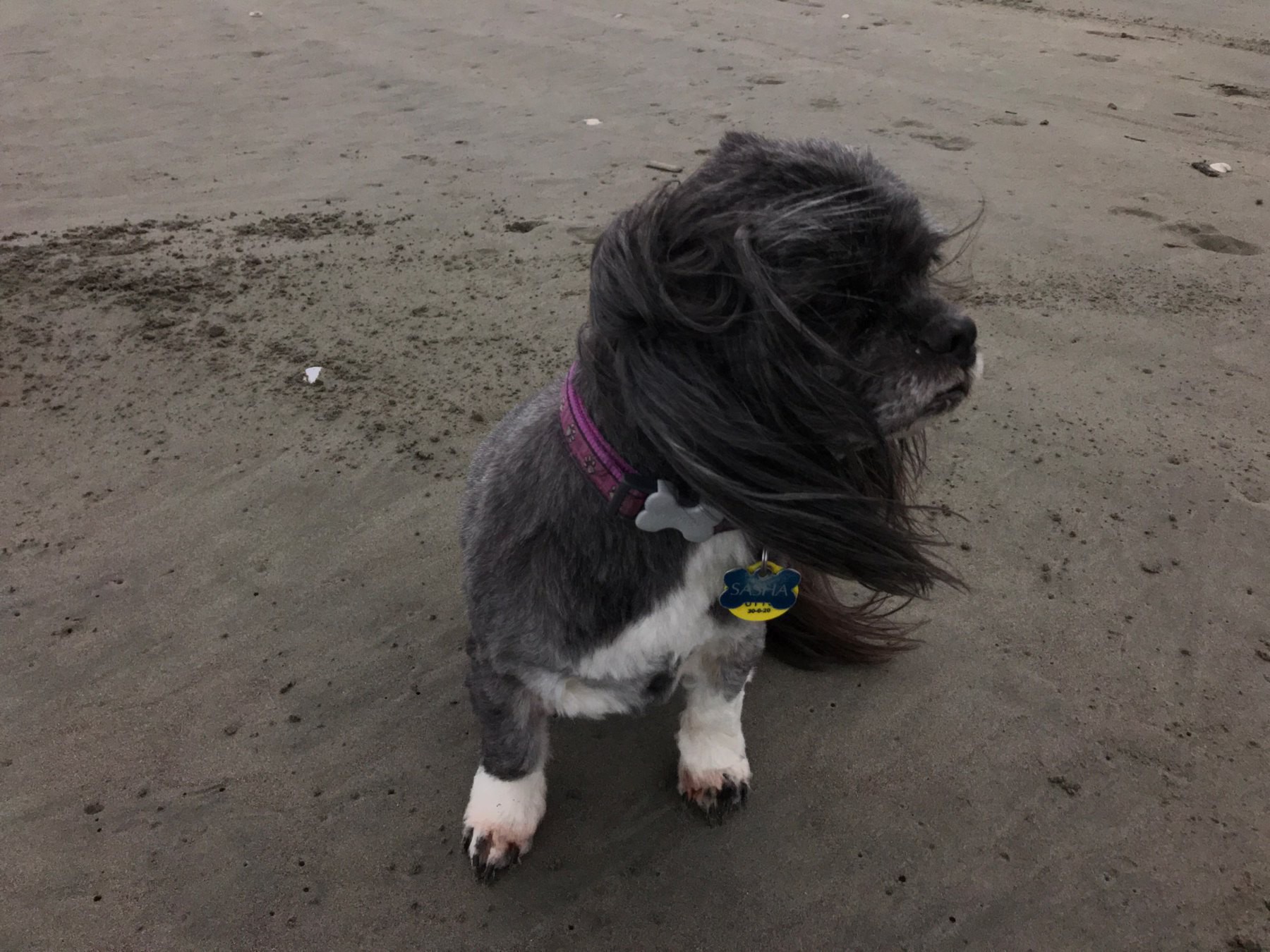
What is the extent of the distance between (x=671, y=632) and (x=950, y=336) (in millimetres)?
827

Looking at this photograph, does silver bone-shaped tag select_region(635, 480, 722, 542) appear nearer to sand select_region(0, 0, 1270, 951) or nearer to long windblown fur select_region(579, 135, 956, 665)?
long windblown fur select_region(579, 135, 956, 665)

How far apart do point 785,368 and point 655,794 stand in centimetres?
154

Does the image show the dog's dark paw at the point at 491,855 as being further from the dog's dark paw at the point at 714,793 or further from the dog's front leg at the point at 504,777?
the dog's dark paw at the point at 714,793

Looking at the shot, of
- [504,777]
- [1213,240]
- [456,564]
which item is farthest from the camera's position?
[1213,240]

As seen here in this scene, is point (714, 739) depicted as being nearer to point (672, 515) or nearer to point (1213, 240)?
point (672, 515)

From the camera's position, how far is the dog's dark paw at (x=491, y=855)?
211 centimetres

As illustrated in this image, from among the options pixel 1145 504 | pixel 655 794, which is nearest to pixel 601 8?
pixel 1145 504

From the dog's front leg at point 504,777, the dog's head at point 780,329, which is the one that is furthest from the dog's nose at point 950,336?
the dog's front leg at point 504,777

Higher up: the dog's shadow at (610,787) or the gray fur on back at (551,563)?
the gray fur on back at (551,563)

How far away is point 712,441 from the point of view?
128 centimetres

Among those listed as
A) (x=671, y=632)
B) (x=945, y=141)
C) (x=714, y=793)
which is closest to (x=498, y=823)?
(x=714, y=793)

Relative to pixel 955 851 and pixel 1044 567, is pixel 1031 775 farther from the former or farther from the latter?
pixel 1044 567

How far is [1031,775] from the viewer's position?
237 centimetres

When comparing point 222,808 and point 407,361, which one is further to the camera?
point 407,361
